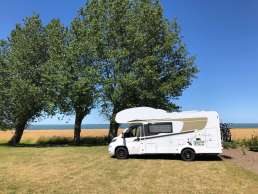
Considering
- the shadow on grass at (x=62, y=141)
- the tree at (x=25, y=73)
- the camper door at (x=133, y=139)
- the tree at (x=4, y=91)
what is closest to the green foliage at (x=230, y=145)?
the camper door at (x=133, y=139)

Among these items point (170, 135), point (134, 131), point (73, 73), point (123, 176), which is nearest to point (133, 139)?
point (134, 131)

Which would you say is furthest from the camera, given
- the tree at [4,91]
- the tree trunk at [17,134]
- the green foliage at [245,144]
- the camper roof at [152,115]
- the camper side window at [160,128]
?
the tree trunk at [17,134]

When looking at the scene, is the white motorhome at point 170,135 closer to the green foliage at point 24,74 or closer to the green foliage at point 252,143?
the green foliage at point 252,143

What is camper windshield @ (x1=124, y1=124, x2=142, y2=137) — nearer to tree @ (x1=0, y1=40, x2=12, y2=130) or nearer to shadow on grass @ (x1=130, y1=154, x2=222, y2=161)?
shadow on grass @ (x1=130, y1=154, x2=222, y2=161)

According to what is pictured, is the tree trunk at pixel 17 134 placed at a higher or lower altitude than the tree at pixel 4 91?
lower

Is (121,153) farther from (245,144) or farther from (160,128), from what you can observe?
(245,144)

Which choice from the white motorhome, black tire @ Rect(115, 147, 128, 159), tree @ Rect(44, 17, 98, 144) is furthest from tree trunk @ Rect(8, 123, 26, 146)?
black tire @ Rect(115, 147, 128, 159)

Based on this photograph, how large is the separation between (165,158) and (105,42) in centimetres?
1562

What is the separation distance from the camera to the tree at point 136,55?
116 feet

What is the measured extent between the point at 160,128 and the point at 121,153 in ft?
9.27

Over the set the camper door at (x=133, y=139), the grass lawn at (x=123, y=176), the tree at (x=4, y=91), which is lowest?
the grass lawn at (x=123, y=176)

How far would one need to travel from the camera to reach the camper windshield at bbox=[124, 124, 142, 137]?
24.4m

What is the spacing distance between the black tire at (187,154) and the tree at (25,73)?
697 inches

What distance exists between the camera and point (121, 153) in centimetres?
2453
